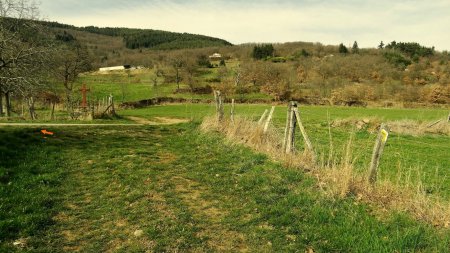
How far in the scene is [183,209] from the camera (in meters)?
7.16

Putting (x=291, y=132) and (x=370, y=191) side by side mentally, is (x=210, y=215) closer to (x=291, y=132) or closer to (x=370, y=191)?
(x=370, y=191)

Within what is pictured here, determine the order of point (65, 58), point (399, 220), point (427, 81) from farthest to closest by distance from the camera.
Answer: point (427, 81) → point (65, 58) → point (399, 220)

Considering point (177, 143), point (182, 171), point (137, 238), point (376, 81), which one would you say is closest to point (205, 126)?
point (177, 143)

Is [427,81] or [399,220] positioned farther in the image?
[427,81]

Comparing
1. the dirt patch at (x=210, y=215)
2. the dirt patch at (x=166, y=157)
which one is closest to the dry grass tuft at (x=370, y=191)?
the dirt patch at (x=210, y=215)

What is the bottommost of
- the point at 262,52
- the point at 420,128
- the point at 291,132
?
the point at 420,128

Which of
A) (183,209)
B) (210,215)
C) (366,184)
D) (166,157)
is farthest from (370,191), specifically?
(166,157)

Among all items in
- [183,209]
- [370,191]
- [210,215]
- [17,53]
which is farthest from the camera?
[17,53]

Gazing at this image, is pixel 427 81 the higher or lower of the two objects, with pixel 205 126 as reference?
higher

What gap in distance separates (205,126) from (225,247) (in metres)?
12.2

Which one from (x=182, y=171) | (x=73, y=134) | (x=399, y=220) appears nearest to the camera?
(x=399, y=220)

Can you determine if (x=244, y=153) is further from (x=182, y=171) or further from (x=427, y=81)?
(x=427, y=81)

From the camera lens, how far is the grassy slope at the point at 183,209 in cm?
564

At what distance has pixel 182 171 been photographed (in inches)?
401
